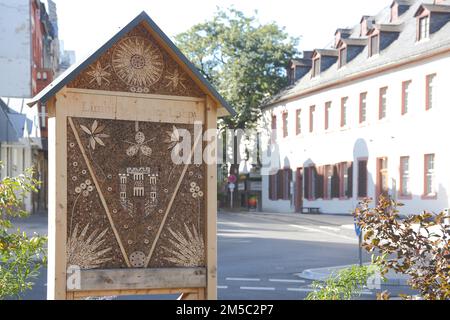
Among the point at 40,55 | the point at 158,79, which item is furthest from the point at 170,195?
the point at 40,55

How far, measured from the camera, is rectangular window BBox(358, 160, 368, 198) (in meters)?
42.1

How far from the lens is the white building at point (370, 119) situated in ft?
117

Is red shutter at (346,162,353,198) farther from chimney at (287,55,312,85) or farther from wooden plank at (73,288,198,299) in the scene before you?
wooden plank at (73,288,198,299)

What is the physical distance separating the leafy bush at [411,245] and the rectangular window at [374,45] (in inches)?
1497

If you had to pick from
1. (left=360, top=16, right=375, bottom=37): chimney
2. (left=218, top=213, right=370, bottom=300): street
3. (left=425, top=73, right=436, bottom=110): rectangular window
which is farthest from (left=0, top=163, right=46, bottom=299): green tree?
(left=360, top=16, right=375, bottom=37): chimney

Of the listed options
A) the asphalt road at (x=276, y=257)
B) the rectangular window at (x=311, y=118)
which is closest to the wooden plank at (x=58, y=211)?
the asphalt road at (x=276, y=257)

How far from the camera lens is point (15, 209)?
20.0 ft

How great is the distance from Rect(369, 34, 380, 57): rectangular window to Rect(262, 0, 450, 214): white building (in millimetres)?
59

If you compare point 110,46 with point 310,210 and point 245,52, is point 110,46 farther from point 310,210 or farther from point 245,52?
point 245,52

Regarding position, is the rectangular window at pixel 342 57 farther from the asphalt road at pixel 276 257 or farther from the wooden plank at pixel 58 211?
the wooden plank at pixel 58 211

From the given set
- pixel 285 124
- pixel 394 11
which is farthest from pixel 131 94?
pixel 285 124

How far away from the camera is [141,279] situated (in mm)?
5211
